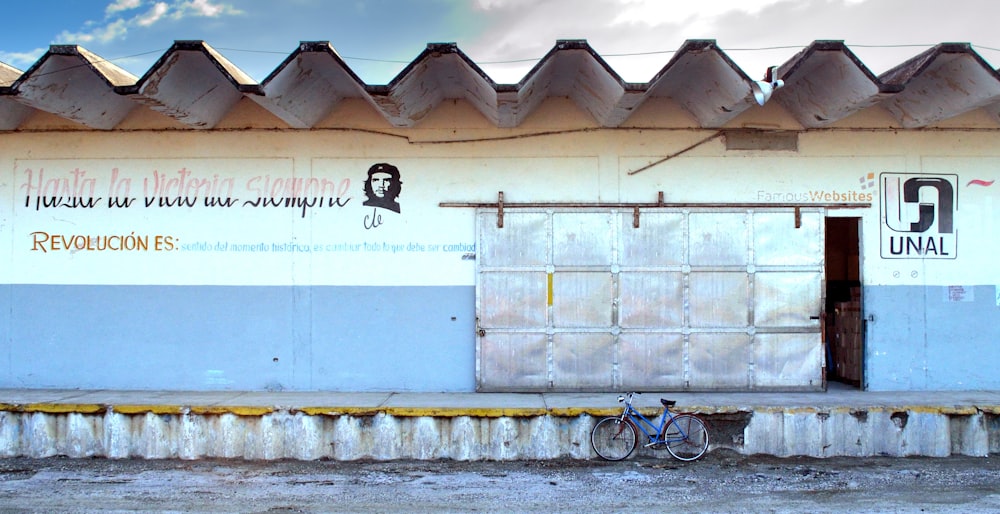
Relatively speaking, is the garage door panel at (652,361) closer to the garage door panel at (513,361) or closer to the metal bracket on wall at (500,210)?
the garage door panel at (513,361)

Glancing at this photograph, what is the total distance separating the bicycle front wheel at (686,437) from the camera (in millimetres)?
7781

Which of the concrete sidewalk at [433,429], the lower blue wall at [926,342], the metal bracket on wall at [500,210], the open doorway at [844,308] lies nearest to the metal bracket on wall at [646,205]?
the metal bracket on wall at [500,210]

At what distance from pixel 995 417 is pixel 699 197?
13.5ft

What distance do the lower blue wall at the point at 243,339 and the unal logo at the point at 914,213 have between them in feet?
18.0

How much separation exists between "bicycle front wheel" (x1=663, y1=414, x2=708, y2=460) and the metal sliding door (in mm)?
1308

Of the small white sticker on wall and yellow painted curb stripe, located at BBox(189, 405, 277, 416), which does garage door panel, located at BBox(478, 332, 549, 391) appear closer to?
yellow painted curb stripe, located at BBox(189, 405, 277, 416)

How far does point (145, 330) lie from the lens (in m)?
9.25

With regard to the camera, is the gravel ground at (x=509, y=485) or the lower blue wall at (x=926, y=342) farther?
the lower blue wall at (x=926, y=342)

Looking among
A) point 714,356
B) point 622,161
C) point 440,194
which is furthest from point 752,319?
point 440,194

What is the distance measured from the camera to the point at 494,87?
25.7ft

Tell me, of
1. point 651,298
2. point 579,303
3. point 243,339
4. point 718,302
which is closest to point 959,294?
point 718,302

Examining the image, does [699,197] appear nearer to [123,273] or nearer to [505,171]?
[505,171]

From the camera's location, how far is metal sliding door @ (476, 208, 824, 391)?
916cm

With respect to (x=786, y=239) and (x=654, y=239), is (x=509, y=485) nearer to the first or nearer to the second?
(x=654, y=239)
